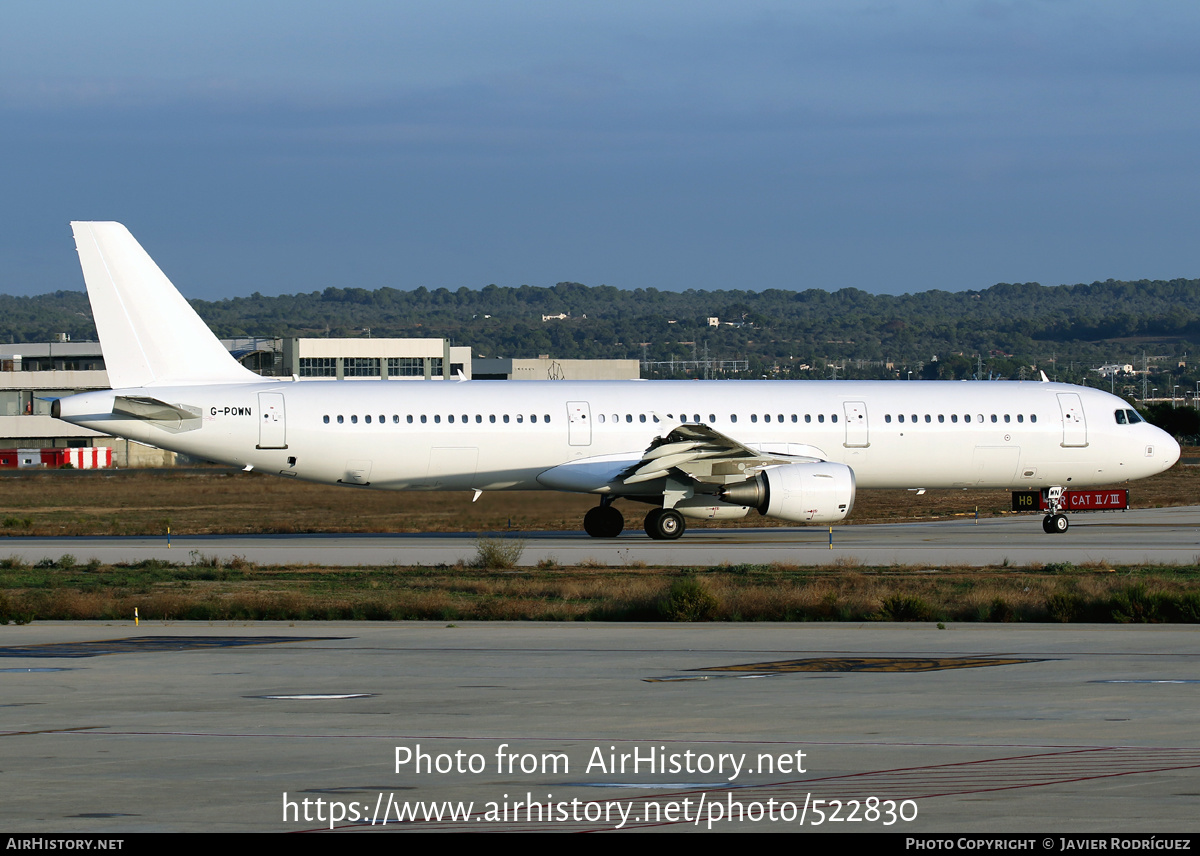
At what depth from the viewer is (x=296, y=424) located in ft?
107

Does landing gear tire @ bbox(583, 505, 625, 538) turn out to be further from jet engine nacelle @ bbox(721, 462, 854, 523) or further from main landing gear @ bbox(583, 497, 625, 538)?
jet engine nacelle @ bbox(721, 462, 854, 523)

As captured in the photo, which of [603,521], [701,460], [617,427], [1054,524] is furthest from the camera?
[1054,524]

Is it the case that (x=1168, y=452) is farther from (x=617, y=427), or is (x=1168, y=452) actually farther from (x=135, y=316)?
(x=135, y=316)

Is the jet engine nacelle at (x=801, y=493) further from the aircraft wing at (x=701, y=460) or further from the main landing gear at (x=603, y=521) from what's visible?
the main landing gear at (x=603, y=521)

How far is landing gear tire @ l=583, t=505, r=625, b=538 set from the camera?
35188 mm

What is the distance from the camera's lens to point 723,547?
32.3 meters

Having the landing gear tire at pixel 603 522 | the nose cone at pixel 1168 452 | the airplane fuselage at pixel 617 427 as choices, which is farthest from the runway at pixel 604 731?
the nose cone at pixel 1168 452

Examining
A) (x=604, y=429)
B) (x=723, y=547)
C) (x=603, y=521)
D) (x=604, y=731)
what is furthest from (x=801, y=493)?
(x=604, y=731)

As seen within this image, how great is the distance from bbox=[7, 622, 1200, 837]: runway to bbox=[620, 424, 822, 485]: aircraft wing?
14690 mm

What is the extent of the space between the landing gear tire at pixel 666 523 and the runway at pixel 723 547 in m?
0.39

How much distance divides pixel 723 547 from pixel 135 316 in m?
14.6

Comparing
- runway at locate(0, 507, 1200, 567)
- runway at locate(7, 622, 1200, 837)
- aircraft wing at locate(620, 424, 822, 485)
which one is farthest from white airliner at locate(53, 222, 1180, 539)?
runway at locate(7, 622, 1200, 837)
